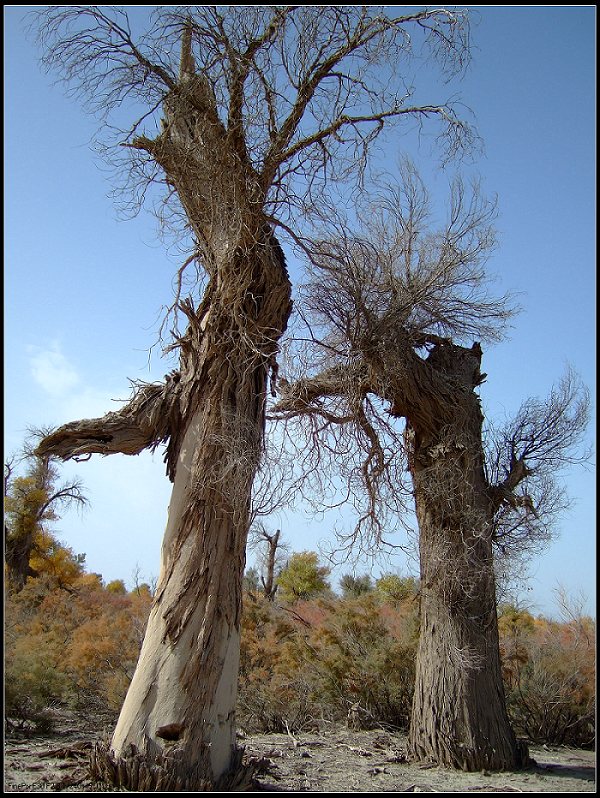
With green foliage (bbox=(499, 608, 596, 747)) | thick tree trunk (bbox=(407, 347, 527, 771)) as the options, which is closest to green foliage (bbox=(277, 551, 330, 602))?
green foliage (bbox=(499, 608, 596, 747))

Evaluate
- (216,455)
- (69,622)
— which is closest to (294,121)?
(216,455)

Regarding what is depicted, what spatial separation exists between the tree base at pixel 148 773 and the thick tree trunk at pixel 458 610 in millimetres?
3608

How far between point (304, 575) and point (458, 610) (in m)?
19.7

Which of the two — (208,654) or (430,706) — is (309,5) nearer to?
(208,654)

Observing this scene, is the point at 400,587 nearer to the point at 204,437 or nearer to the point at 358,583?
the point at 204,437

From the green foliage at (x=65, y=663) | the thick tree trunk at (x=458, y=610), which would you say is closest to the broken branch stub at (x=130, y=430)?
the thick tree trunk at (x=458, y=610)

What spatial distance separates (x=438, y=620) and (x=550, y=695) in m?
3.44

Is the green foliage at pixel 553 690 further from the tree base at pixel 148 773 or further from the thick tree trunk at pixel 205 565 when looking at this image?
the tree base at pixel 148 773

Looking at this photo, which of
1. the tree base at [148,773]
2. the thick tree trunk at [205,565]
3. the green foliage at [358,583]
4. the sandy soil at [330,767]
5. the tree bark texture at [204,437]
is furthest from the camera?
the green foliage at [358,583]

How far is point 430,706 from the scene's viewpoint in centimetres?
877

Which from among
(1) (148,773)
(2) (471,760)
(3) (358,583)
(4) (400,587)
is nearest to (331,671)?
(4) (400,587)

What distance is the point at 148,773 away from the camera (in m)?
5.63

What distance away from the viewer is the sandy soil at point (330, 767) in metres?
6.30

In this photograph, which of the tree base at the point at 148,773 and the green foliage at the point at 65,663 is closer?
the tree base at the point at 148,773
